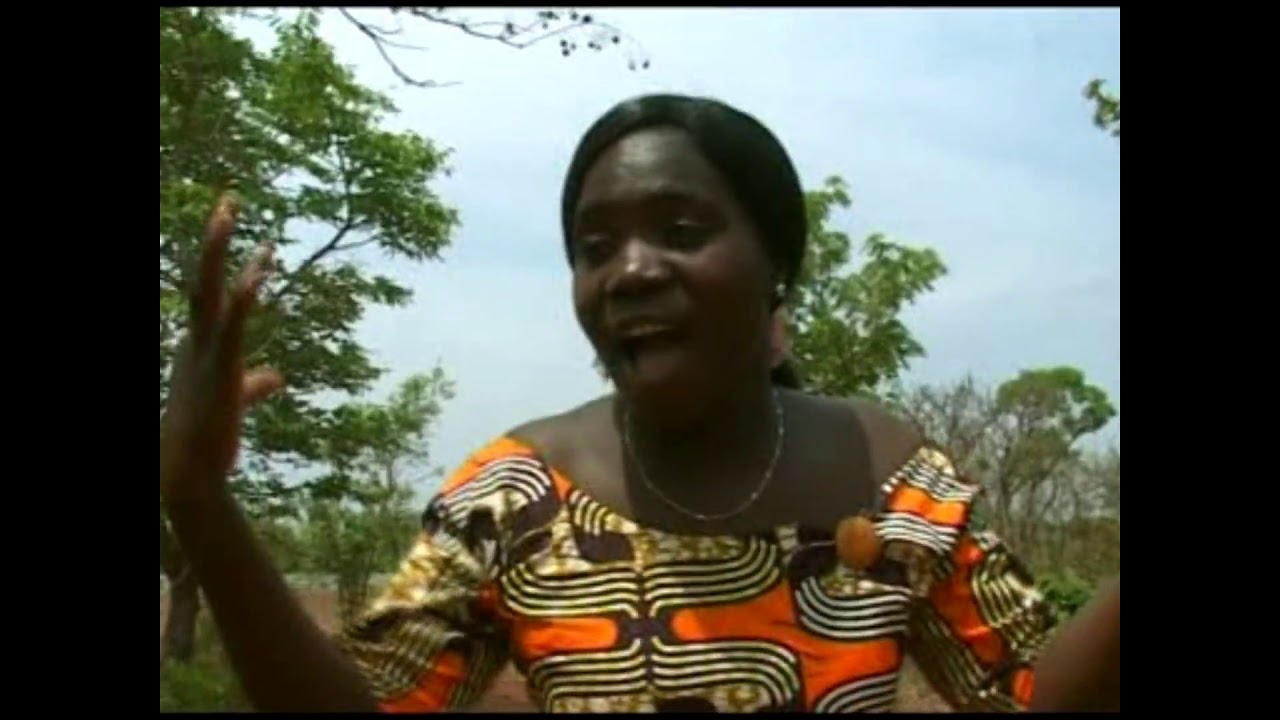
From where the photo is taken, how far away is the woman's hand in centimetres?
136

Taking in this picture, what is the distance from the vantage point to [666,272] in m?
1.68

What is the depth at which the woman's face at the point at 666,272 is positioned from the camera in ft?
5.53

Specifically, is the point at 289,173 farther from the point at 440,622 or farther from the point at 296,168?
the point at 440,622

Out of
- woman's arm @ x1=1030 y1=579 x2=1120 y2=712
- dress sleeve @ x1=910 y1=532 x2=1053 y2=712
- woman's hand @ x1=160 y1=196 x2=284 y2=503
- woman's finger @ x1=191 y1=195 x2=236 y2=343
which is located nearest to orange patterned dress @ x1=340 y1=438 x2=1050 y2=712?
dress sleeve @ x1=910 y1=532 x2=1053 y2=712

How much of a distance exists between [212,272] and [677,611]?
66 centimetres

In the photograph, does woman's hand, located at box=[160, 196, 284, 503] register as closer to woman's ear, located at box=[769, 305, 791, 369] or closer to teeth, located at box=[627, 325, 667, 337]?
teeth, located at box=[627, 325, 667, 337]

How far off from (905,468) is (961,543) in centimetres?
12

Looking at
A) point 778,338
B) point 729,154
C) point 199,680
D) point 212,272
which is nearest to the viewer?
point 212,272

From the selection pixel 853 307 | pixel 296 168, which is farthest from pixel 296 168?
pixel 853 307

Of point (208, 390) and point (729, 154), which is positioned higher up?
point (729, 154)

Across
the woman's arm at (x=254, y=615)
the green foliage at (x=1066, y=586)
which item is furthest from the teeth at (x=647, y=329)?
the green foliage at (x=1066, y=586)

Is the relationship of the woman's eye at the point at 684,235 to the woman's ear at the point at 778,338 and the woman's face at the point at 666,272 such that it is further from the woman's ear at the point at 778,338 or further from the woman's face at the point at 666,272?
the woman's ear at the point at 778,338
